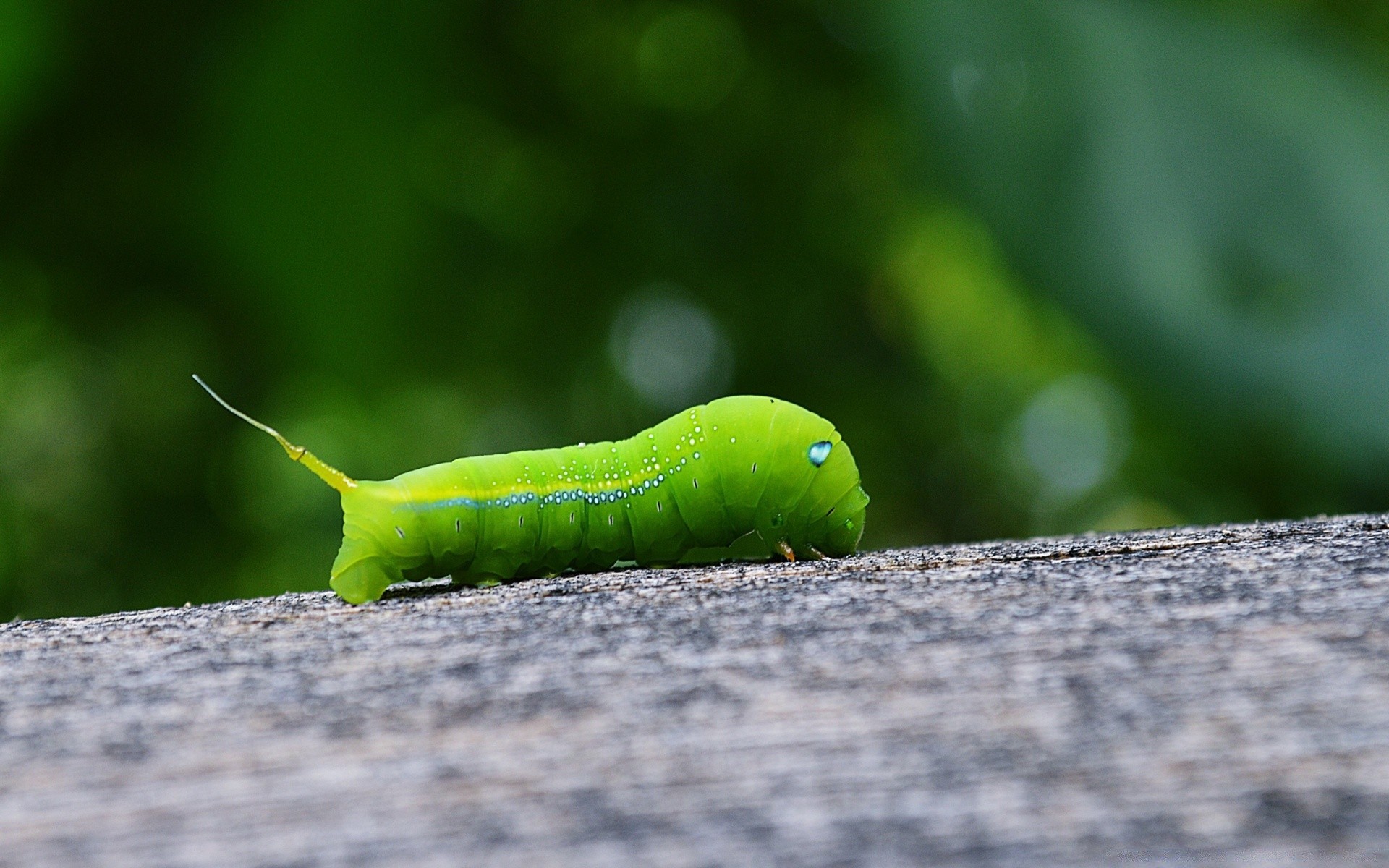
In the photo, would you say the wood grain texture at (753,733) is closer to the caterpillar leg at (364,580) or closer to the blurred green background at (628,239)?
the caterpillar leg at (364,580)

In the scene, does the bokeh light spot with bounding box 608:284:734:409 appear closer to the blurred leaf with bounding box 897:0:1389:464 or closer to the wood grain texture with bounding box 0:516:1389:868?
the blurred leaf with bounding box 897:0:1389:464

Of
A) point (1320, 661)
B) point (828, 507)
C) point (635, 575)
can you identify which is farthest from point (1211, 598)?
point (828, 507)

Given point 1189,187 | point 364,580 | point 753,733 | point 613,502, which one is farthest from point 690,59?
point 753,733

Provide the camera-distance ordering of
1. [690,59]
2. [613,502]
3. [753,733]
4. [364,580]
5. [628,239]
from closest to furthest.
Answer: [753,733] < [364,580] < [613,502] < [628,239] < [690,59]

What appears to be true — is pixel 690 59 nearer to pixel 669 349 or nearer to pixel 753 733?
pixel 669 349

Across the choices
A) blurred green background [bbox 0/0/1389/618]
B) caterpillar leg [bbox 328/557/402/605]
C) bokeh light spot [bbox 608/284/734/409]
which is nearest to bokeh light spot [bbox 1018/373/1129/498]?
blurred green background [bbox 0/0/1389/618]

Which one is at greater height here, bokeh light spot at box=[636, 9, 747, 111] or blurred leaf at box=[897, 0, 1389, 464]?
bokeh light spot at box=[636, 9, 747, 111]
